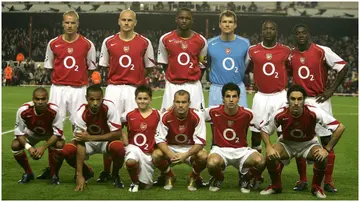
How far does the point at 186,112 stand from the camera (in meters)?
7.61

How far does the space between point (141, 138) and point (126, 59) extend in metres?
1.11

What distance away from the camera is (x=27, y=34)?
37.5m

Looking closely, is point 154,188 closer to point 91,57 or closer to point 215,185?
point 215,185

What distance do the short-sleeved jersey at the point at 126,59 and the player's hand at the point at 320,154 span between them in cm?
236

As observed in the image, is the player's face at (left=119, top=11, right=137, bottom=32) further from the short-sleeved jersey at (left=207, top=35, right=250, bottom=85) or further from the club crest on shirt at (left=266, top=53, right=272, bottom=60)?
the club crest on shirt at (left=266, top=53, right=272, bottom=60)

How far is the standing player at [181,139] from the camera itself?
750 centimetres

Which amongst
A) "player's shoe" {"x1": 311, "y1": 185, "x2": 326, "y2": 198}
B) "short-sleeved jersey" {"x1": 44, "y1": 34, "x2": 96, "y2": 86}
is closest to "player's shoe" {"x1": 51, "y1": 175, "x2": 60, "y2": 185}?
"short-sleeved jersey" {"x1": 44, "y1": 34, "x2": 96, "y2": 86}

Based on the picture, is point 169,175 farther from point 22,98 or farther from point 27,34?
point 27,34

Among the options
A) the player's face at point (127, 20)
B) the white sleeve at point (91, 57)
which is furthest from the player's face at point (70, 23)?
the player's face at point (127, 20)

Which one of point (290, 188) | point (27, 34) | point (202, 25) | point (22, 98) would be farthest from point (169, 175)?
point (27, 34)

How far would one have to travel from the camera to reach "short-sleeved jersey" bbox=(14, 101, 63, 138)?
7.83 metres

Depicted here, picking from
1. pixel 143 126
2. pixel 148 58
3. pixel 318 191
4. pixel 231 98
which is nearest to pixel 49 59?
pixel 148 58

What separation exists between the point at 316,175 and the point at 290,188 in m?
0.52

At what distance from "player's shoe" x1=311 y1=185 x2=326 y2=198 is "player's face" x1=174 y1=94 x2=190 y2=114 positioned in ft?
5.13
